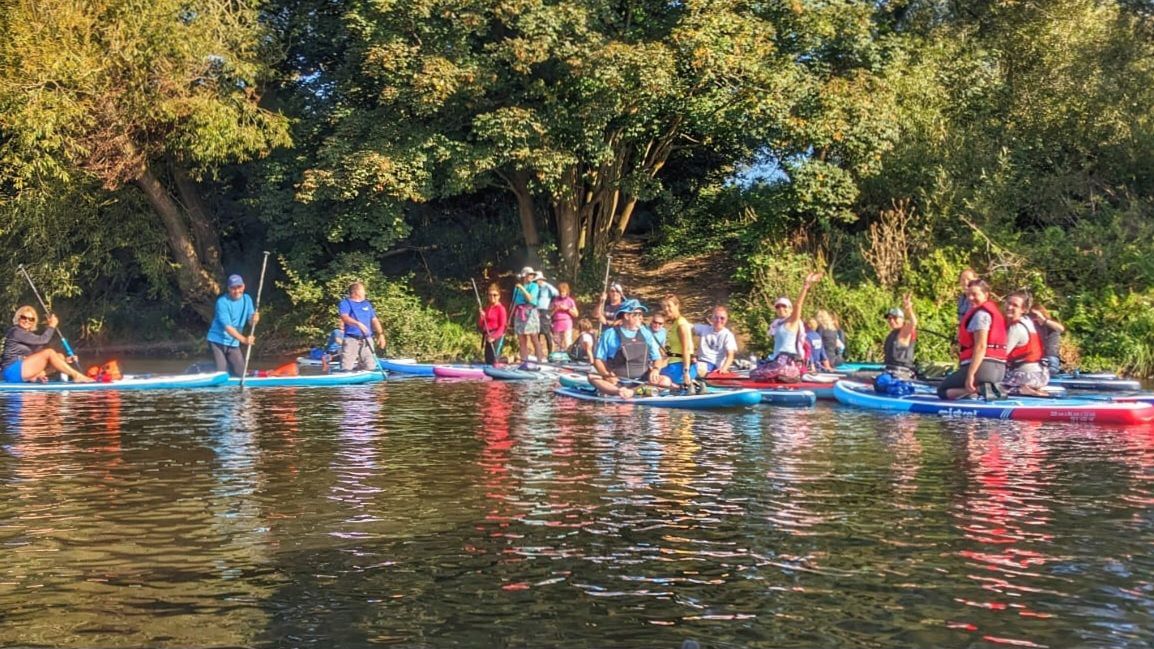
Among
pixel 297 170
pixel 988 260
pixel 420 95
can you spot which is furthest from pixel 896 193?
pixel 297 170

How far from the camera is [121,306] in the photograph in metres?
33.2

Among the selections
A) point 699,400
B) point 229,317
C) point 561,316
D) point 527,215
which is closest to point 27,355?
point 229,317

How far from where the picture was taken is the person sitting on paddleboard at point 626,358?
17.5 m

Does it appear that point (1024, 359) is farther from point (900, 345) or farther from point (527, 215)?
point (527, 215)

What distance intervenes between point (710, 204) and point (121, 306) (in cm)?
1532

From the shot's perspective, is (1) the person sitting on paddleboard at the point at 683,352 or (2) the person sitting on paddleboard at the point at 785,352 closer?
(1) the person sitting on paddleboard at the point at 683,352

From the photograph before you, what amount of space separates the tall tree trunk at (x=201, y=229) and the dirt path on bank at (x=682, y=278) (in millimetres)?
9730

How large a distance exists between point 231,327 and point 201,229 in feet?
38.1

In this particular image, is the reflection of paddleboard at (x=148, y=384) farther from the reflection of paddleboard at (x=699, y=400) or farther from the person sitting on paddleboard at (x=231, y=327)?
the reflection of paddleboard at (x=699, y=400)

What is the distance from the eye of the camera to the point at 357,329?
2286 cm

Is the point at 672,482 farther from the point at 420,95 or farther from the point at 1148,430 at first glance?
the point at 420,95

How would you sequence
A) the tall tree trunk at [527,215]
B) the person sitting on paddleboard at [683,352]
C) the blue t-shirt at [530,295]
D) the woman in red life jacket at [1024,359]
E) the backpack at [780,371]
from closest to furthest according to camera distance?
the woman in red life jacket at [1024,359]
the person sitting on paddleboard at [683,352]
the backpack at [780,371]
the blue t-shirt at [530,295]
the tall tree trunk at [527,215]

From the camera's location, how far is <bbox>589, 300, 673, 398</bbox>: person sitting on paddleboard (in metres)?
17.5

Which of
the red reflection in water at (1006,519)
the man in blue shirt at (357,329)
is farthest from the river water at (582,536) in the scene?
the man in blue shirt at (357,329)
